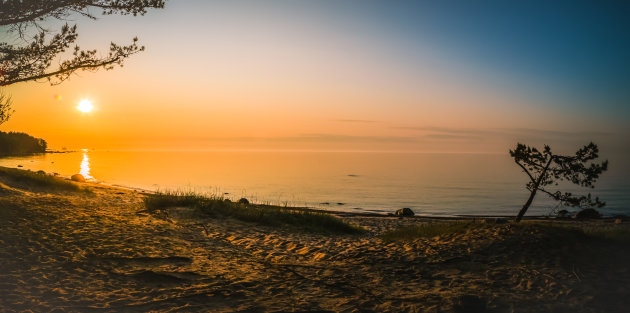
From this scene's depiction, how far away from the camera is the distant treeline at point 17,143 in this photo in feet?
489

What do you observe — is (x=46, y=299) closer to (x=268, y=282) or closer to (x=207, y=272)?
(x=207, y=272)

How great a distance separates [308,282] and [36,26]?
12760 mm

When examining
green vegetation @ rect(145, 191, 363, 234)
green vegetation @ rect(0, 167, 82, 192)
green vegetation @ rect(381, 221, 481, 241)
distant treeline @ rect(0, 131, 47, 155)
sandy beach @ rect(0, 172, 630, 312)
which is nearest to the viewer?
sandy beach @ rect(0, 172, 630, 312)

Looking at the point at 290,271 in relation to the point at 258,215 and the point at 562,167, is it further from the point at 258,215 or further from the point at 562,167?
the point at 562,167

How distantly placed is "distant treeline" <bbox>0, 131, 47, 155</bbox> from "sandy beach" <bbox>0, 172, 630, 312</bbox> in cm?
17966

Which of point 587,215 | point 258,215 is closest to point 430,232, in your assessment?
point 258,215

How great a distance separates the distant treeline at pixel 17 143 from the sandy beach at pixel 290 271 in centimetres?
17966

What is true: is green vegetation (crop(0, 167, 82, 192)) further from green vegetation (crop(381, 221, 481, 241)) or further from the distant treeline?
the distant treeline

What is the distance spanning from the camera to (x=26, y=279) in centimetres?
668

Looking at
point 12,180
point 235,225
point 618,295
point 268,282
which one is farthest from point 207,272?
point 12,180

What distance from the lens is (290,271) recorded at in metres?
8.33

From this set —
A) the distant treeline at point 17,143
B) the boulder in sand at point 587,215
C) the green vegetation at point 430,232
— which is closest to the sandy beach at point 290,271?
the green vegetation at point 430,232

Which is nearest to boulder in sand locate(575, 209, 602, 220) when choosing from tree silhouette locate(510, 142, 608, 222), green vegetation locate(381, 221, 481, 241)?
tree silhouette locate(510, 142, 608, 222)

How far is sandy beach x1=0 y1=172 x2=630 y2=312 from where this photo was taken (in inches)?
246
